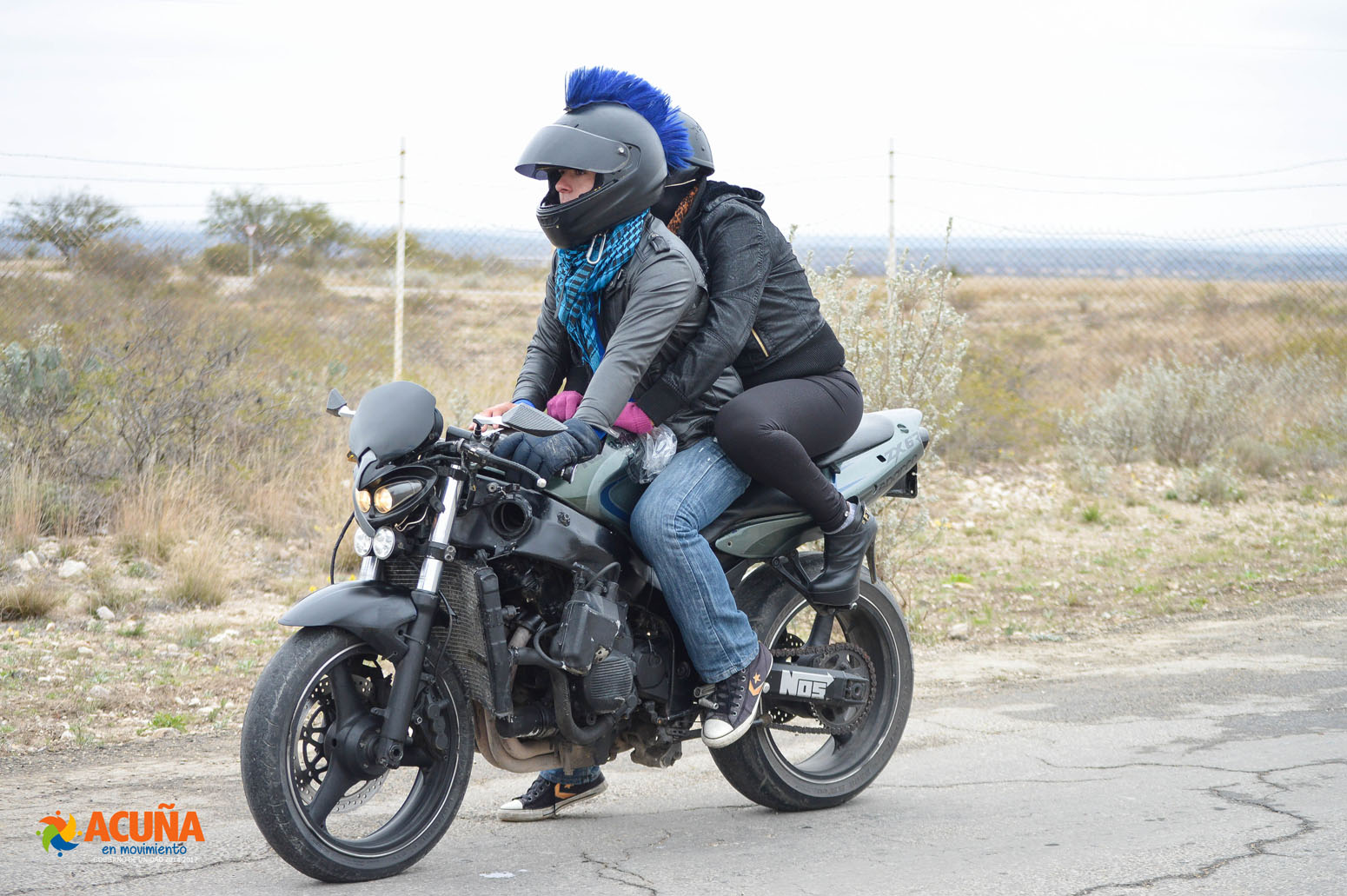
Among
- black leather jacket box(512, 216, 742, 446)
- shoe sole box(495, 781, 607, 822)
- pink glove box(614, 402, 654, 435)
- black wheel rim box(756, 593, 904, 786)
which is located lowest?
shoe sole box(495, 781, 607, 822)

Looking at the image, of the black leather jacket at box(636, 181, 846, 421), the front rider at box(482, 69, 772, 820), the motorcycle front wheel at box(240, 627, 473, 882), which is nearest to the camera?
the motorcycle front wheel at box(240, 627, 473, 882)

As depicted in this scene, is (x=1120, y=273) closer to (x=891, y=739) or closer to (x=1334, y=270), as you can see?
(x=1334, y=270)

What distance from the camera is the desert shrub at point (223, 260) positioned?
12.4 m

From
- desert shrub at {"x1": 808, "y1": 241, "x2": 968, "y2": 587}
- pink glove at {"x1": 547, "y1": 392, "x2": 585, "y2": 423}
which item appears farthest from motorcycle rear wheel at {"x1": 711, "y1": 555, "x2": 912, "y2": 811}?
desert shrub at {"x1": 808, "y1": 241, "x2": 968, "y2": 587}

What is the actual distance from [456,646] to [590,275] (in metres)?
1.25

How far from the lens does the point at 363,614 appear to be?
3689 mm

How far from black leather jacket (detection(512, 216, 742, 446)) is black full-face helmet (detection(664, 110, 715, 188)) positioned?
7.5 inches

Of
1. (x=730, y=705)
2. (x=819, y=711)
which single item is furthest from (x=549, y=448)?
(x=819, y=711)

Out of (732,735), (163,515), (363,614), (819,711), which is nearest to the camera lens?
(363,614)

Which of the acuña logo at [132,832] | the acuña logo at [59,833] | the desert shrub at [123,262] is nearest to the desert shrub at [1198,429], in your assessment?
the desert shrub at [123,262]

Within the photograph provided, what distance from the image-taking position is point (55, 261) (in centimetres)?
1152

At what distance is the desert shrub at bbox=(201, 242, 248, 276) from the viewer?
12.4 metres

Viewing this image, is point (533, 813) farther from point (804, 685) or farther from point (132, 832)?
point (132, 832)

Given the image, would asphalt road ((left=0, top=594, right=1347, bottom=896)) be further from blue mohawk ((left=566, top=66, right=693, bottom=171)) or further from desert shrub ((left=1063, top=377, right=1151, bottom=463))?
desert shrub ((left=1063, top=377, right=1151, bottom=463))
